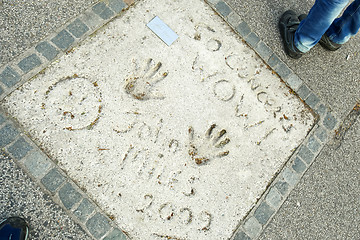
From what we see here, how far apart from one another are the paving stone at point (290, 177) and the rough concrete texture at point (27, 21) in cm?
203

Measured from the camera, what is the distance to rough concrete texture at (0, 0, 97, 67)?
6.56ft

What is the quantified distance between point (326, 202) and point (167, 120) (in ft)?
4.77

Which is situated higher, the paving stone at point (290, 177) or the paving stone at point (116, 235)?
the paving stone at point (290, 177)

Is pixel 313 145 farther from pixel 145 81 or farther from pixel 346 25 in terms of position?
pixel 145 81

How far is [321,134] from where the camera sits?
2.34 metres

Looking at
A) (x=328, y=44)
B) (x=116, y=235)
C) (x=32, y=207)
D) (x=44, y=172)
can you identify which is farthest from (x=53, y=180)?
(x=328, y=44)

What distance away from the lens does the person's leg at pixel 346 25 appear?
214 centimetres

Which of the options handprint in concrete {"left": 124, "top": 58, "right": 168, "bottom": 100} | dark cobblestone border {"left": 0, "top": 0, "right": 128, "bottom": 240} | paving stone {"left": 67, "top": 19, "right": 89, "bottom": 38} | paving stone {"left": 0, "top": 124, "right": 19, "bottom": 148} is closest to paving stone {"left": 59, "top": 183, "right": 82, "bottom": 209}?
dark cobblestone border {"left": 0, "top": 0, "right": 128, "bottom": 240}

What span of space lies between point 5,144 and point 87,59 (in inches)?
31.6

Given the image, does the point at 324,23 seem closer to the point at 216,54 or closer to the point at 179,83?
the point at 216,54

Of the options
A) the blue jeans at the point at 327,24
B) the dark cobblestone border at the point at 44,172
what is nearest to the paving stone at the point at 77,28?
the dark cobblestone border at the point at 44,172

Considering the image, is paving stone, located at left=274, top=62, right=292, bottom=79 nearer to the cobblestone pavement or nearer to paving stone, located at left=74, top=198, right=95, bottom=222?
the cobblestone pavement

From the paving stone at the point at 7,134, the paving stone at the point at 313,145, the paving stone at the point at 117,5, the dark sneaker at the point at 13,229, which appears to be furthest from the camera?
the paving stone at the point at 313,145

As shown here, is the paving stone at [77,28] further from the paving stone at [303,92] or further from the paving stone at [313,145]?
the paving stone at [313,145]
